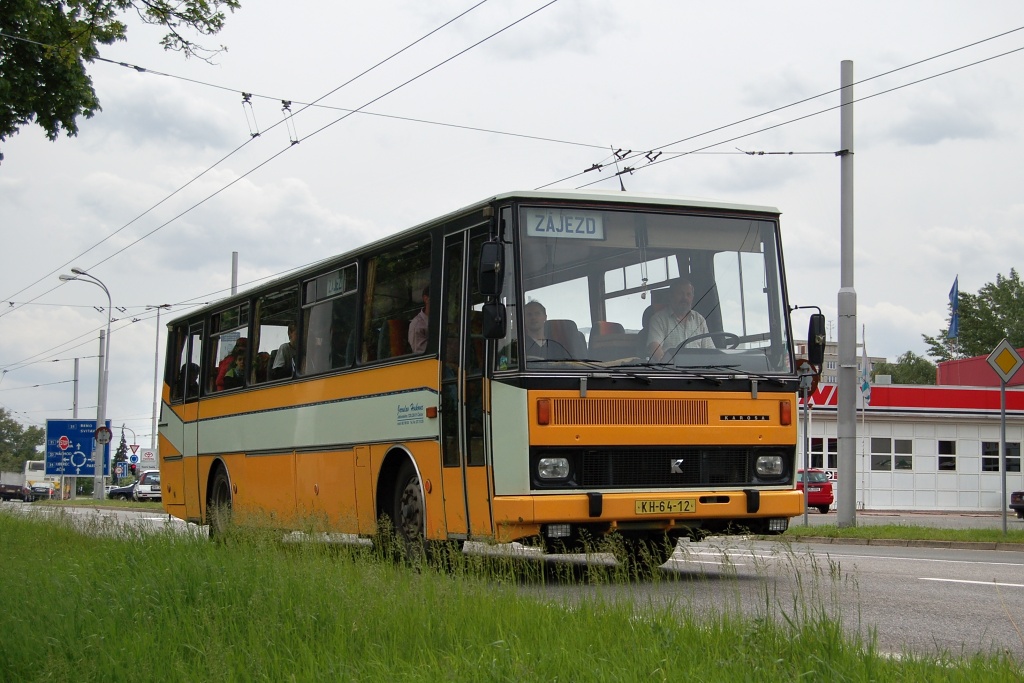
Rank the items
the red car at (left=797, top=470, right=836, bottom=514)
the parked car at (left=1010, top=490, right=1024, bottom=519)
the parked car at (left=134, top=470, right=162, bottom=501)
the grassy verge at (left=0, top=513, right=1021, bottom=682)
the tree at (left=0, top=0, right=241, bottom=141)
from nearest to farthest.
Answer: the grassy verge at (left=0, top=513, right=1021, bottom=682) → the tree at (left=0, top=0, right=241, bottom=141) → the parked car at (left=1010, top=490, right=1024, bottom=519) → the red car at (left=797, top=470, right=836, bottom=514) → the parked car at (left=134, top=470, right=162, bottom=501)

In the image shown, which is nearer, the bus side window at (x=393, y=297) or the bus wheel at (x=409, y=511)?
the bus wheel at (x=409, y=511)

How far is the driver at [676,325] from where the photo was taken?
422 inches

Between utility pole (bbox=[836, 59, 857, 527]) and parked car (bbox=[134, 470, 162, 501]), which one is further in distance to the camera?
parked car (bbox=[134, 470, 162, 501])

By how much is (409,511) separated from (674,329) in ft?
9.82

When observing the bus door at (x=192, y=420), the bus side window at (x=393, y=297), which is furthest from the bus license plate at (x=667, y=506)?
the bus door at (x=192, y=420)

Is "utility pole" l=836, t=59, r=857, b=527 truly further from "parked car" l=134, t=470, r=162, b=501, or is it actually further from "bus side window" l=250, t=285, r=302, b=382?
"parked car" l=134, t=470, r=162, b=501

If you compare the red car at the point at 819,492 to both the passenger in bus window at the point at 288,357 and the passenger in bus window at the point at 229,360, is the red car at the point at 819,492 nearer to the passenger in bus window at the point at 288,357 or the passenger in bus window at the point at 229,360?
the passenger in bus window at the point at 229,360

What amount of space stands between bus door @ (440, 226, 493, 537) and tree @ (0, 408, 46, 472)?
546 ft

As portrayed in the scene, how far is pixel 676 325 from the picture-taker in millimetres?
10812

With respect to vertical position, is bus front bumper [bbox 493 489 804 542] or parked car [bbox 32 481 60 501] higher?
bus front bumper [bbox 493 489 804 542]

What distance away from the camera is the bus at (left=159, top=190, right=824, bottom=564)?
10.3 meters

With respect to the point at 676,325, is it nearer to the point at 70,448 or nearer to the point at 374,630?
the point at 374,630

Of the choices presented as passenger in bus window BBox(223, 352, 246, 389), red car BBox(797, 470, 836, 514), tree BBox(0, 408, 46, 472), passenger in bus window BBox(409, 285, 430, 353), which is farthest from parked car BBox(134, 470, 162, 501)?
tree BBox(0, 408, 46, 472)

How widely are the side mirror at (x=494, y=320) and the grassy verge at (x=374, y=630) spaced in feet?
6.34
